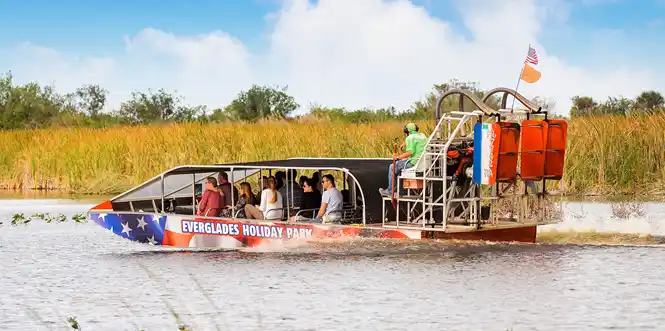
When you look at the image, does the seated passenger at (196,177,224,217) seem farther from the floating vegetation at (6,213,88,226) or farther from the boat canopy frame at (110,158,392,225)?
the floating vegetation at (6,213,88,226)

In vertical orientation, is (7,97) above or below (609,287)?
above

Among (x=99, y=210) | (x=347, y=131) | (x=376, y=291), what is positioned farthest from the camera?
(x=347, y=131)

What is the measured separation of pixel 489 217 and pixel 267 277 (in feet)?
12.9

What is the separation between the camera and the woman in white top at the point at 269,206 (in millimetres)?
18531

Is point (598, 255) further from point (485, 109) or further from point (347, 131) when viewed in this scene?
point (347, 131)

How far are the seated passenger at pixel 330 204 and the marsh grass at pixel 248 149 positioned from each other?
10.6 meters

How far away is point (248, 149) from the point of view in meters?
30.6

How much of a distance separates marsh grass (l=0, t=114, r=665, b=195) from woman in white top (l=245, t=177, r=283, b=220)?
10.2 m

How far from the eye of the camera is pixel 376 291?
14.8 meters

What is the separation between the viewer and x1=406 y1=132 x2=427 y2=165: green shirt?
1758 centimetres

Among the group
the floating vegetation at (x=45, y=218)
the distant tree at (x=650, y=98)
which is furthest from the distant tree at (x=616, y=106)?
the floating vegetation at (x=45, y=218)

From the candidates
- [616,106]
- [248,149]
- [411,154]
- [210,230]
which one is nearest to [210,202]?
[210,230]

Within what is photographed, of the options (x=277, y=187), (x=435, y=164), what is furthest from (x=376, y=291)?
(x=277, y=187)

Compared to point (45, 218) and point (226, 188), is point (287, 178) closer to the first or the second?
point (226, 188)
